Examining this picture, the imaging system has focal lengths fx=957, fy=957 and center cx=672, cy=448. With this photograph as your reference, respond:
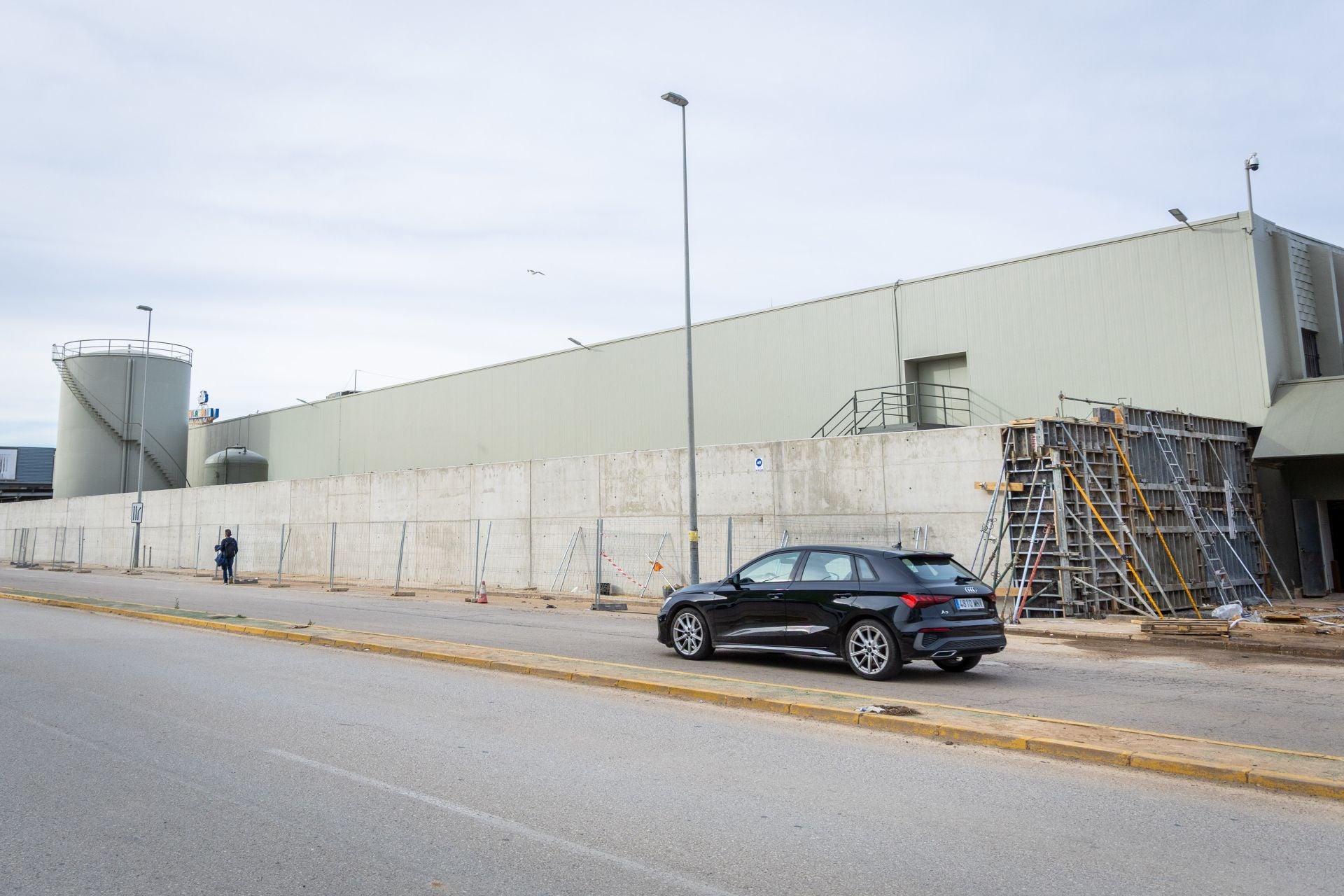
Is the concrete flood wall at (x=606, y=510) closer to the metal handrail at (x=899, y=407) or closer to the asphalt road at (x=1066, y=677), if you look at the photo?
the metal handrail at (x=899, y=407)

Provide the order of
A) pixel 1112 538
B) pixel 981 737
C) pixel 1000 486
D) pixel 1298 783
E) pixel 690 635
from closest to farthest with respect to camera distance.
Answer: pixel 1298 783 < pixel 981 737 < pixel 690 635 < pixel 1112 538 < pixel 1000 486

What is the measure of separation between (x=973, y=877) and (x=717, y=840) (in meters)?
1.30

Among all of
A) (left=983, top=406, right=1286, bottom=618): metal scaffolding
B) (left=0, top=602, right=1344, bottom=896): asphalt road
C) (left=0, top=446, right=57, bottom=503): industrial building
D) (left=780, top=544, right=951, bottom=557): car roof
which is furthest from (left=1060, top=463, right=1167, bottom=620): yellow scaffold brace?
(left=0, top=446, right=57, bottom=503): industrial building

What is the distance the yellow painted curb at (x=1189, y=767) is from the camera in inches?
243

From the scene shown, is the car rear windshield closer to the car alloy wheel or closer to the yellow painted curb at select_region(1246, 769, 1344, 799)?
the car alloy wheel

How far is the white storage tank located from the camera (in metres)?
53.6

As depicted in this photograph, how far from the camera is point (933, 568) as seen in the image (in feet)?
35.1

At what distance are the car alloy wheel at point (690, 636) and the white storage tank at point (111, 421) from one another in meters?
50.1

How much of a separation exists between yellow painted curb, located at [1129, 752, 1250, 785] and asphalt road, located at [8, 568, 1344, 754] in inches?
56.0

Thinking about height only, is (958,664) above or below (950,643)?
below

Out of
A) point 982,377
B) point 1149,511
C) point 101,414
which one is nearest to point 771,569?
point 1149,511

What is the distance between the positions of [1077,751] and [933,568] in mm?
3938

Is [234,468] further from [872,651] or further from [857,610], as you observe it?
[872,651]

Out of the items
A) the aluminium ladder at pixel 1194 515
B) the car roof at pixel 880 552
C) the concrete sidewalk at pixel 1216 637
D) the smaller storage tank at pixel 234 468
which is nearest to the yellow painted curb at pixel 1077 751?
the car roof at pixel 880 552
